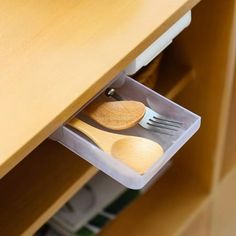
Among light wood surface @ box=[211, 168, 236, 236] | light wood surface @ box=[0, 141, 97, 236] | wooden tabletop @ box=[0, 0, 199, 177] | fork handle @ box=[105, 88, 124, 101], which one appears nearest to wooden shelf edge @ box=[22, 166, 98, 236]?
light wood surface @ box=[0, 141, 97, 236]

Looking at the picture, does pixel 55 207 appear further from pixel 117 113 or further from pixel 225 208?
pixel 225 208

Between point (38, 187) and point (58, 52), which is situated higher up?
point (58, 52)

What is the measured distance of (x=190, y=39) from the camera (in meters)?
1.02

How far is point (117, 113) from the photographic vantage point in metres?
0.78

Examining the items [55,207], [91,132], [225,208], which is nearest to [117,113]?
[91,132]

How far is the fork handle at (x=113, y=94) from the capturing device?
2.69ft

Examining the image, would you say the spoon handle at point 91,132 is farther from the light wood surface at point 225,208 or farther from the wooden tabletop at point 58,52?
the light wood surface at point 225,208

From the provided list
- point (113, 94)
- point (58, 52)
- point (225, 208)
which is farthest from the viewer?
point (225, 208)

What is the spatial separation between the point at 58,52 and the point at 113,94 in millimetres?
129

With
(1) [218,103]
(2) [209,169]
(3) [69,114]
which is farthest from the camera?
(2) [209,169]

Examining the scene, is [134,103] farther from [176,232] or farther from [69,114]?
[176,232]

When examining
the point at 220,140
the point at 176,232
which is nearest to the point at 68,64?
the point at 220,140

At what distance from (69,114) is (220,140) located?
512mm

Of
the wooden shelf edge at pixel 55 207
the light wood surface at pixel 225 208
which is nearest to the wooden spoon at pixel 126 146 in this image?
the wooden shelf edge at pixel 55 207
